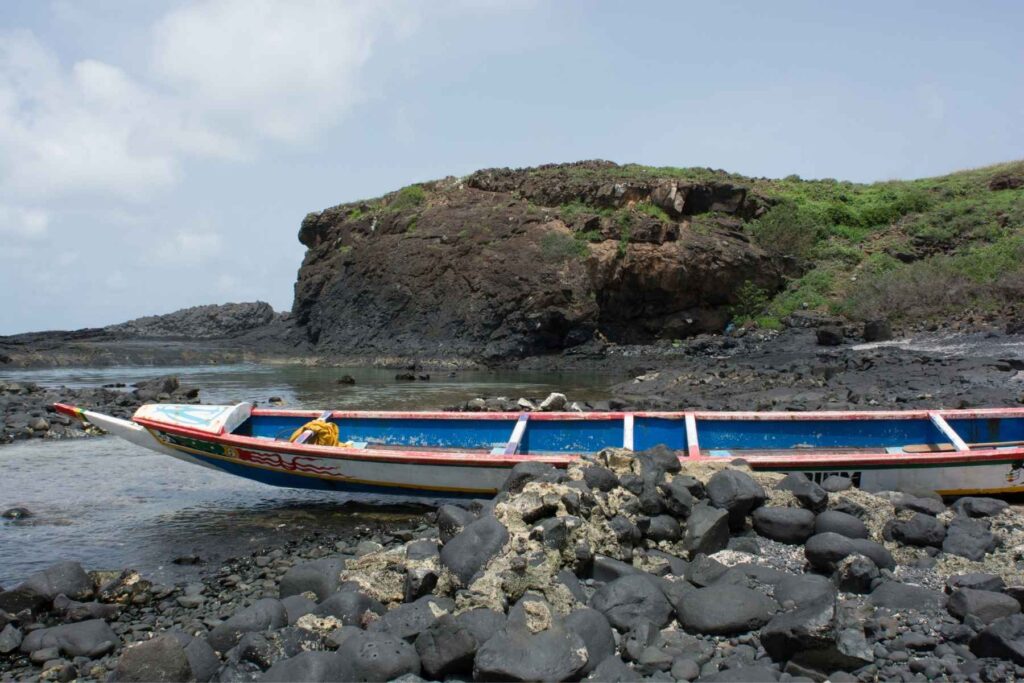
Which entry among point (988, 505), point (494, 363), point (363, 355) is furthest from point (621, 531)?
point (363, 355)

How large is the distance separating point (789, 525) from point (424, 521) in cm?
416

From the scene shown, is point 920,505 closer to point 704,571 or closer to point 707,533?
point 707,533

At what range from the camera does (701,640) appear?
420 centimetres

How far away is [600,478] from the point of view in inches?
242

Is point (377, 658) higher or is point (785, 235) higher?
point (785, 235)

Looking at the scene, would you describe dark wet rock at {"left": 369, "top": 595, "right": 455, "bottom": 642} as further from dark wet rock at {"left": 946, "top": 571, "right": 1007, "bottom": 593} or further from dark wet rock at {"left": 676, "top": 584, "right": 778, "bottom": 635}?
dark wet rock at {"left": 946, "top": 571, "right": 1007, "bottom": 593}

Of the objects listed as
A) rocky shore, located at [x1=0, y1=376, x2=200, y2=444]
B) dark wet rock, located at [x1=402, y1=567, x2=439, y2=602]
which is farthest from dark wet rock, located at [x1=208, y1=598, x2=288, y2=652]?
rocky shore, located at [x1=0, y1=376, x2=200, y2=444]

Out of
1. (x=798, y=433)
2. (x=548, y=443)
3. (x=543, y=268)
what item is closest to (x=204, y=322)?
(x=543, y=268)

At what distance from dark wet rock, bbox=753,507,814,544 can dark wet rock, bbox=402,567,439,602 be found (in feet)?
8.45

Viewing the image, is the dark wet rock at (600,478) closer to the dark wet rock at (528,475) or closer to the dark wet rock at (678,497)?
the dark wet rock at (528,475)

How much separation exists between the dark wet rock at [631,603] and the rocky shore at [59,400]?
1323 cm

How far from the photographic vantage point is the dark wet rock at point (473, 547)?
480 cm

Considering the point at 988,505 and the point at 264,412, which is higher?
the point at 264,412

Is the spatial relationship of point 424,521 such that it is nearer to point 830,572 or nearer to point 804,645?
point 830,572
